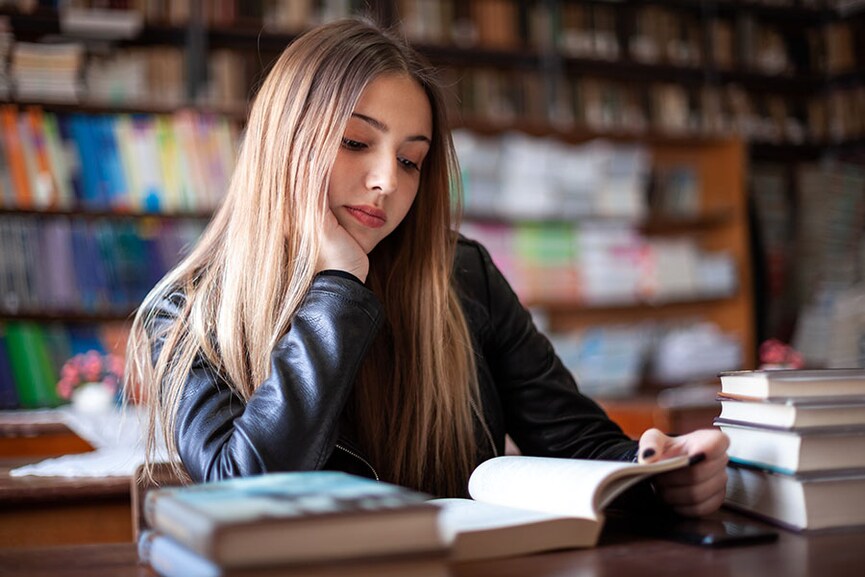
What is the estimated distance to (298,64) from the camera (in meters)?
1.36

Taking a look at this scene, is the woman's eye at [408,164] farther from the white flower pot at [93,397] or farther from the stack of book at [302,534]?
the white flower pot at [93,397]

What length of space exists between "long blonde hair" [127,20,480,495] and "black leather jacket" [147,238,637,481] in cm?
5

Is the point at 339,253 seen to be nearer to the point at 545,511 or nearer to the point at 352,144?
the point at 352,144

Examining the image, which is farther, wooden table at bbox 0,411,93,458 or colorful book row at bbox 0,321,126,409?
colorful book row at bbox 0,321,126,409

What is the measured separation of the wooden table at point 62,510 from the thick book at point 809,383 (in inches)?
40.5

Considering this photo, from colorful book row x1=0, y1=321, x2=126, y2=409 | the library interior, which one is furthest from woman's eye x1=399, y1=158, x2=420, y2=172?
colorful book row x1=0, y1=321, x2=126, y2=409

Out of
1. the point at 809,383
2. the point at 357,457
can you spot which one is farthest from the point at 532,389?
the point at 809,383

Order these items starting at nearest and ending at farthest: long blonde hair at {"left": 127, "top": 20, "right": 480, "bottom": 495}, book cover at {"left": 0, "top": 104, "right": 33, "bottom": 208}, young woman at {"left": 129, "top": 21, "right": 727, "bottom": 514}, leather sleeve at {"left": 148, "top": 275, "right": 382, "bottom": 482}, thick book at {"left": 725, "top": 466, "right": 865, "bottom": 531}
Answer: thick book at {"left": 725, "top": 466, "right": 865, "bottom": 531} → leather sleeve at {"left": 148, "top": 275, "right": 382, "bottom": 482} → young woman at {"left": 129, "top": 21, "right": 727, "bottom": 514} → long blonde hair at {"left": 127, "top": 20, "right": 480, "bottom": 495} → book cover at {"left": 0, "top": 104, "right": 33, "bottom": 208}

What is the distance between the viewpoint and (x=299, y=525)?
0.65 meters

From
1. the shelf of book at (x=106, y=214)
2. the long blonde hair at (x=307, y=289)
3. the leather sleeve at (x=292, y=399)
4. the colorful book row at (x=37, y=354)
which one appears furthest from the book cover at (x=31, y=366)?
the leather sleeve at (x=292, y=399)

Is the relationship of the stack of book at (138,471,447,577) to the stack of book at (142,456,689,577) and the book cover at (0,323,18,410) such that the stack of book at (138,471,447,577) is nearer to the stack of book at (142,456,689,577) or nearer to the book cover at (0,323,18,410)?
the stack of book at (142,456,689,577)

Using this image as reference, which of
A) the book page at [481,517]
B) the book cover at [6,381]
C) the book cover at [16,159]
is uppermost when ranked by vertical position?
the book cover at [16,159]

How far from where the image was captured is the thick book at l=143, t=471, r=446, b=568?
2.09 ft

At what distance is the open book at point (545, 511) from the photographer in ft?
2.77
